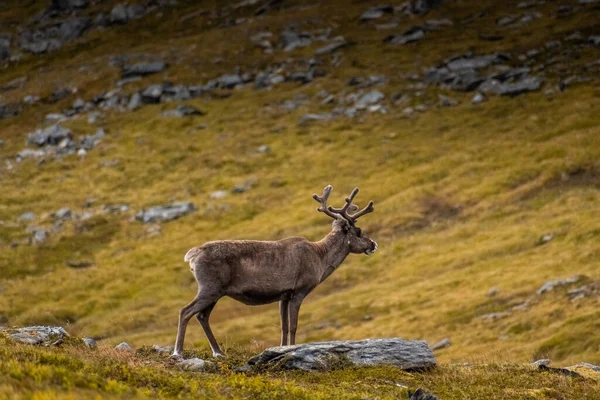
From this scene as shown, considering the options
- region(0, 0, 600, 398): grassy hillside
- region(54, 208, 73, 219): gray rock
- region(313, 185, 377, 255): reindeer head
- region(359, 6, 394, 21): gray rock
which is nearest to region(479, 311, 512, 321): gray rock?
region(0, 0, 600, 398): grassy hillside

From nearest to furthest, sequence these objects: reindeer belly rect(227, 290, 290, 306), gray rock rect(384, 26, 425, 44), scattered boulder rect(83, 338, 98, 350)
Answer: scattered boulder rect(83, 338, 98, 350) < reindeer belly rect(227, 290, 290, 306) < gray rock rect(384, 26, 425, 44)

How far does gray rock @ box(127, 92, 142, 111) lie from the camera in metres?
113

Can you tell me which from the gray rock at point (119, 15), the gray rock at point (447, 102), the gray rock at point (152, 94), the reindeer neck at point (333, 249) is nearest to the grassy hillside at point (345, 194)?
the gray rock at point (447, 102)

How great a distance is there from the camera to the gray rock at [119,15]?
16125cm

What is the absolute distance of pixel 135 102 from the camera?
375 ft

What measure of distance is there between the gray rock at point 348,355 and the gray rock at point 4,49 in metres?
153

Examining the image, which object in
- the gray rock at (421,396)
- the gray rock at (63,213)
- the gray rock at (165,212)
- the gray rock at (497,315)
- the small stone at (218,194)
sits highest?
the gray rock at (421,396)

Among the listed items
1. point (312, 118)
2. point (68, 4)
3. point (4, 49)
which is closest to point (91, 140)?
point (312, 118)

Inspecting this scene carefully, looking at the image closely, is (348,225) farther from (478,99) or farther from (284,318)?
(478,99)

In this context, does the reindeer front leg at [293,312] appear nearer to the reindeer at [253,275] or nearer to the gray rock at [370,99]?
the reindeer at [253,275]

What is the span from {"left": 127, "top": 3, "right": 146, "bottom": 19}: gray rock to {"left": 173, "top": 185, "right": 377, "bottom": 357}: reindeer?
14960cm

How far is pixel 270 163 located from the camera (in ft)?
297

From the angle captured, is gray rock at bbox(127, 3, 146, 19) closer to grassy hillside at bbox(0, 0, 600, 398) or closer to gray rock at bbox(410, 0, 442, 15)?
grassy hillside at bbox(0, 0, 600, 398)

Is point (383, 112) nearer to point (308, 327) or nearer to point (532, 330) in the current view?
point (308, 327)
